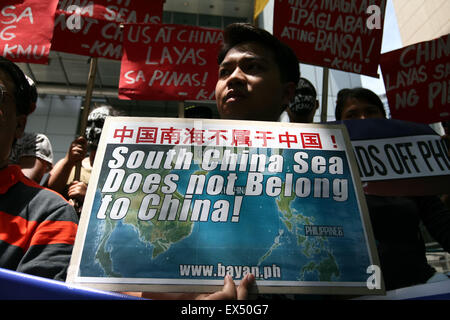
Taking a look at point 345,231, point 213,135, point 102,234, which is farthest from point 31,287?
point 345,231

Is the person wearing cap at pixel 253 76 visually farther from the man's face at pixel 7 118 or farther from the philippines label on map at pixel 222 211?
the man's face at pixel 7 118

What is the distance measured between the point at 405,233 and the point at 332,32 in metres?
1.81

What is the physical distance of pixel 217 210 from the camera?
0.70 meters

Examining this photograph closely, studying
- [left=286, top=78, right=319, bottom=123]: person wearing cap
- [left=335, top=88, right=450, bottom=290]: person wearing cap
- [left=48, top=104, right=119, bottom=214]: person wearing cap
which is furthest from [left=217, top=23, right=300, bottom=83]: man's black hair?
[left=48, top=104, right=119, bottom=214]: person wearing cap

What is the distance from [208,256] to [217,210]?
11cm

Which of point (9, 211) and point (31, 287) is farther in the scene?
point (9, 211)

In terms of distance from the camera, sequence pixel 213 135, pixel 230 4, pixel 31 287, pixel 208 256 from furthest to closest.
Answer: pixel 230 4 < pixel 213 135 < pixel 208 256 < pixel 31 287

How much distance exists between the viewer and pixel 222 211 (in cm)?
70

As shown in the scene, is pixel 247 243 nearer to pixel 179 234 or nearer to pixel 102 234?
pixel 179 234
